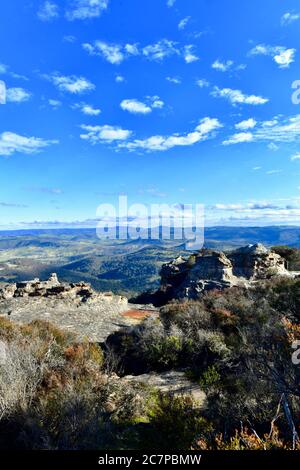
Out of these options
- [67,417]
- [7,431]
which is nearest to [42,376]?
[7,431]

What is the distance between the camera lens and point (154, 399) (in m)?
10.5

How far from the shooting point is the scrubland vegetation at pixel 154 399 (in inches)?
289

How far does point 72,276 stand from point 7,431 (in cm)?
18967

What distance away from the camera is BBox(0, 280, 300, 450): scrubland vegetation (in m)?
7.33

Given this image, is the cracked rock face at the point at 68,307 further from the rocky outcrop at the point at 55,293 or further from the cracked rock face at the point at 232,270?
the cracked rock face at the point at 232,270

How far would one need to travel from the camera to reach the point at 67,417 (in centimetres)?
746

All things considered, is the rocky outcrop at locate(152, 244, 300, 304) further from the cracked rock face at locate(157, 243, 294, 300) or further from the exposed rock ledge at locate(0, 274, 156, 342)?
the exposed rock ledge at locate(0, 274, 156, 342)
